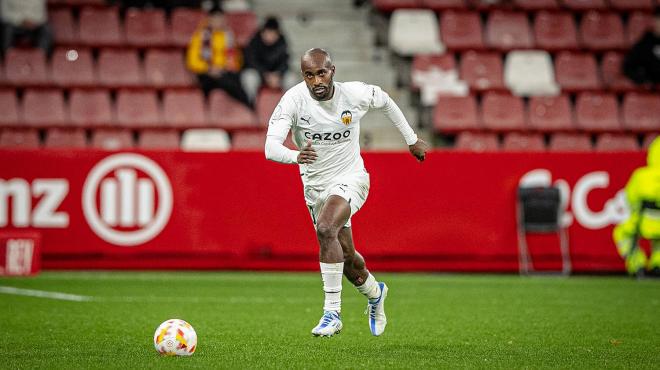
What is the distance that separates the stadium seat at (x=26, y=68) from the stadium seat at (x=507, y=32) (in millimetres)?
7212

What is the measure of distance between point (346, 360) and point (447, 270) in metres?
8.08

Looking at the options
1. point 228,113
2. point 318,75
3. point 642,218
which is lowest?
point 642,218

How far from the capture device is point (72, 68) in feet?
55.9

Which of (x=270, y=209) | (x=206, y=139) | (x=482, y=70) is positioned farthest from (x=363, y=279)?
(x=482, y=70)

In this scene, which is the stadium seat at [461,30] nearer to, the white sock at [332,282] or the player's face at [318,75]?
the player's face at [318,75]

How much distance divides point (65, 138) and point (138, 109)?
119cm

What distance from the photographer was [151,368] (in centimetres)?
623

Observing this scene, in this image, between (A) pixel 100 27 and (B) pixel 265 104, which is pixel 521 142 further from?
(A) pixel 100 27

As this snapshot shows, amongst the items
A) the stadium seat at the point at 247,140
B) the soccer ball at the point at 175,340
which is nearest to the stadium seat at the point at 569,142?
the stadium seat at the point at 247,140

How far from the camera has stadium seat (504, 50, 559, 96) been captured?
18.2m

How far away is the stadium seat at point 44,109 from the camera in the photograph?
53.4ft

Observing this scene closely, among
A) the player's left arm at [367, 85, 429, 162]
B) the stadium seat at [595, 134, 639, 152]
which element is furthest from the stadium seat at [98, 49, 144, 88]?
the player's left arm at [367, 85, 429, 162]

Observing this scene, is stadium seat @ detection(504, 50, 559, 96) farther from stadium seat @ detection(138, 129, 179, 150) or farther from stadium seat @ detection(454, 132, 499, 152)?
stadium seat @ detection(138, 129, 179, 150)

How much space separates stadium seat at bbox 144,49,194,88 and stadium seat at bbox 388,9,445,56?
3.47m
